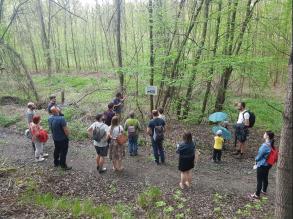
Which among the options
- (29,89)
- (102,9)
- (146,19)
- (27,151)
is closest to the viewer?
(27,151)

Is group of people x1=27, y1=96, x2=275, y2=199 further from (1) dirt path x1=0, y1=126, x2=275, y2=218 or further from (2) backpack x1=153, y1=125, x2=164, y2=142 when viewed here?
(1) dirt path x1=0, y1=126, x2=275, y2=218

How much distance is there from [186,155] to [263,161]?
1857 millimetres

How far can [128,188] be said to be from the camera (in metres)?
8.20

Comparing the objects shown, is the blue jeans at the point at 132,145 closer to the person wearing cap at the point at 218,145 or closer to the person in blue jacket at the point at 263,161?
the person wearing cap at the point at 218,145

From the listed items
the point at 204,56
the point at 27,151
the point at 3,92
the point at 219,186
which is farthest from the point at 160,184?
the point at 3,92

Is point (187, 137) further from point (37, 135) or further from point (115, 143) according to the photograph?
point (37, 135)

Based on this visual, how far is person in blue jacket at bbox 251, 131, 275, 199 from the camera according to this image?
23.8 ft

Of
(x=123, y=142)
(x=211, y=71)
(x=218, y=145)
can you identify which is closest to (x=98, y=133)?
(x=123, y=142)

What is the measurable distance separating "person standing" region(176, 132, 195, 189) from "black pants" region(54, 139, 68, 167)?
3336mm

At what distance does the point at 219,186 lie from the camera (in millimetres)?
8500

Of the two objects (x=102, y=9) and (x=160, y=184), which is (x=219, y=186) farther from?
(x=102, y=9)

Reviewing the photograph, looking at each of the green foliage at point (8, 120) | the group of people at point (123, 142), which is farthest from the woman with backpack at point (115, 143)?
the green foliage at point (8, 120)

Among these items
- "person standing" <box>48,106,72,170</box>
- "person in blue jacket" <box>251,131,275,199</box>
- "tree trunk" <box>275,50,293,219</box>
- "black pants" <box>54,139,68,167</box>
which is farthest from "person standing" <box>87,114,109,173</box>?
"tree trunk" <box>275,50,293,219</box>

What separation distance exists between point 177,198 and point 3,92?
15462mm
